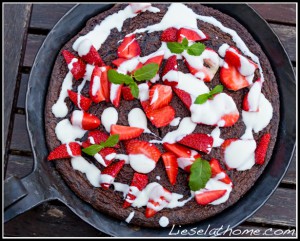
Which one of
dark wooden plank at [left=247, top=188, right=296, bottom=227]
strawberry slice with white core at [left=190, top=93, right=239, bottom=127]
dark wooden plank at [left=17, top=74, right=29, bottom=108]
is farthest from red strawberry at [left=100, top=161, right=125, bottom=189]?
dark wooden plank at [left=247, top=188, right=296, bottom=227]

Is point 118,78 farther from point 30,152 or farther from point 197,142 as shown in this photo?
Answer: point 30,152

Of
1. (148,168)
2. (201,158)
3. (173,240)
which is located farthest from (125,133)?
(173,240)

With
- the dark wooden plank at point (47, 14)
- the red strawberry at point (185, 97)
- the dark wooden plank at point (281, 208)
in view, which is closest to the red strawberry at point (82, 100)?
the red strawberry at point (185, 97)

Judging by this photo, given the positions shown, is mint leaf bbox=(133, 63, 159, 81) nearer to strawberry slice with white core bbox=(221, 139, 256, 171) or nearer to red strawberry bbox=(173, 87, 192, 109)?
red strawberry bbox=(173, 87, 192, 109)

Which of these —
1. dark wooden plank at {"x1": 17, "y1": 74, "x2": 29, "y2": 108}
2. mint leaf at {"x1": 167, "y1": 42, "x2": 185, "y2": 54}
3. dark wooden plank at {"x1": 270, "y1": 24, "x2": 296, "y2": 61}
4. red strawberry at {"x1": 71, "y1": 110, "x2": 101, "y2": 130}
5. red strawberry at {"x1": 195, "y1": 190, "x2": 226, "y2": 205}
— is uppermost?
dark wooden plank at {"x1": 270, "y1": 24, "x2": 296, "y2": 61}

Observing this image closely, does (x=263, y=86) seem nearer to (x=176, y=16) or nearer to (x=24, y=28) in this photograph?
(x=176, y=16)

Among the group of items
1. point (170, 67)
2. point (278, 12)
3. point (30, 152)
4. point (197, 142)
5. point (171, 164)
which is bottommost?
point (30, 152)

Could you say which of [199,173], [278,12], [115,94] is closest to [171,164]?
[199,173]
